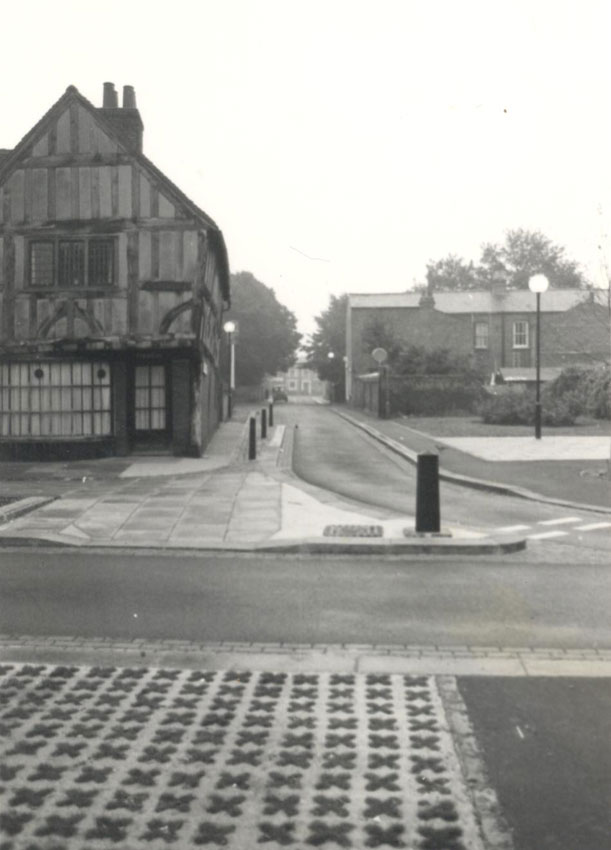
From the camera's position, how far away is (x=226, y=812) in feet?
12.4

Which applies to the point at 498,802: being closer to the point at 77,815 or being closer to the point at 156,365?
the point at 77,815

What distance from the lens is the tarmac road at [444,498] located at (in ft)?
36.7

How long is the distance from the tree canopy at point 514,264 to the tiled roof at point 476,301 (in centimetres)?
2836

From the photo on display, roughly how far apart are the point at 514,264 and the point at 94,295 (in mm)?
84939

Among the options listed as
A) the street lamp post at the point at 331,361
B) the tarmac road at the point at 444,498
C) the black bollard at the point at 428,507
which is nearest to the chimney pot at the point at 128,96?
the tarmac road at the point at 444,498

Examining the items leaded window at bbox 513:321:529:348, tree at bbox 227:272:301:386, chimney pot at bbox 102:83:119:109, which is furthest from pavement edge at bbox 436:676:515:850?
tree at bbox 227:272:301:386

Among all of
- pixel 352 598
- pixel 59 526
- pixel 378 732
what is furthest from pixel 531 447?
pixel 378 732

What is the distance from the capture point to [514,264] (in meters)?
100

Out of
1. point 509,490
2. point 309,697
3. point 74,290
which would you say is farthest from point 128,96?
point 309,697

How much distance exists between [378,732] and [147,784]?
1.16 metres

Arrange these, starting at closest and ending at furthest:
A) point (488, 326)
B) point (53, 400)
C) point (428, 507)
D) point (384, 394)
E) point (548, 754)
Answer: point (548, 754) → point (428, 507) → point (53, 400) → point (384, 394) → point (488, 326)

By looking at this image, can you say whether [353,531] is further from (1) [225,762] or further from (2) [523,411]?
(2) [523,411]

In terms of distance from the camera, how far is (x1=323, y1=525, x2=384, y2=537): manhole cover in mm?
10354

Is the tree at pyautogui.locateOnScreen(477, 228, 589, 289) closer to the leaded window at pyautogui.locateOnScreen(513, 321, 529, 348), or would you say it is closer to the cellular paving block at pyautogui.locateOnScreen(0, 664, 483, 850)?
the leaded window at pyautogui.locateOnScreen(513, 321, 529, 348)
